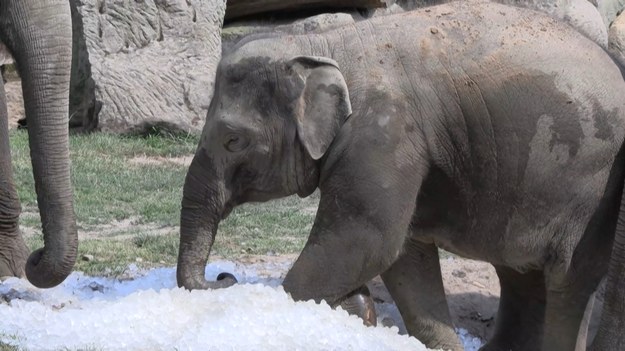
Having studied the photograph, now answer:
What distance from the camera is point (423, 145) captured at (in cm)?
563

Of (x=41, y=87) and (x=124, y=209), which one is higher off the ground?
(x=41, y=87)

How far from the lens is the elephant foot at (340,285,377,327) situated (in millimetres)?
6066

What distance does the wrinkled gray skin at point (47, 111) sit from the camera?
236 inches

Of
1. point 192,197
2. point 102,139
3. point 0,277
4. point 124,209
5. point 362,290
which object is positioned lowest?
point 102,139

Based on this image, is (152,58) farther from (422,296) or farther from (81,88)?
→ (422,296)

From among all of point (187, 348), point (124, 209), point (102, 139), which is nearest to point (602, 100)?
point (187, 348)

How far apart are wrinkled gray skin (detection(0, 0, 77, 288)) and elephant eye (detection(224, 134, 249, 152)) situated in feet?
2.74

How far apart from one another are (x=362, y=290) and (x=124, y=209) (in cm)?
402

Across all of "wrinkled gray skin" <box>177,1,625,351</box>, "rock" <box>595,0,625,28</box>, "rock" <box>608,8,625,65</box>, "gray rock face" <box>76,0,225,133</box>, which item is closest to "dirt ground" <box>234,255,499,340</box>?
"wrinkled gray skin" <box>177,1,625,351</box>

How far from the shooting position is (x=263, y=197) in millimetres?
5805

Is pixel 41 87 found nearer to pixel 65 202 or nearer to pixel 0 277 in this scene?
pixel 65 202

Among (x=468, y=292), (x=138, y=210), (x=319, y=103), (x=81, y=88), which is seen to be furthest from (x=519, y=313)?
(x=81, y=88)

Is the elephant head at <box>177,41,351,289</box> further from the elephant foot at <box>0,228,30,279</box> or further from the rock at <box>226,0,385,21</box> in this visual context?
the rock at <box>226,0,385,21</box>

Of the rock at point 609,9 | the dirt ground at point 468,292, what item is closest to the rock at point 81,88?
the dirt ground at point 468,292
